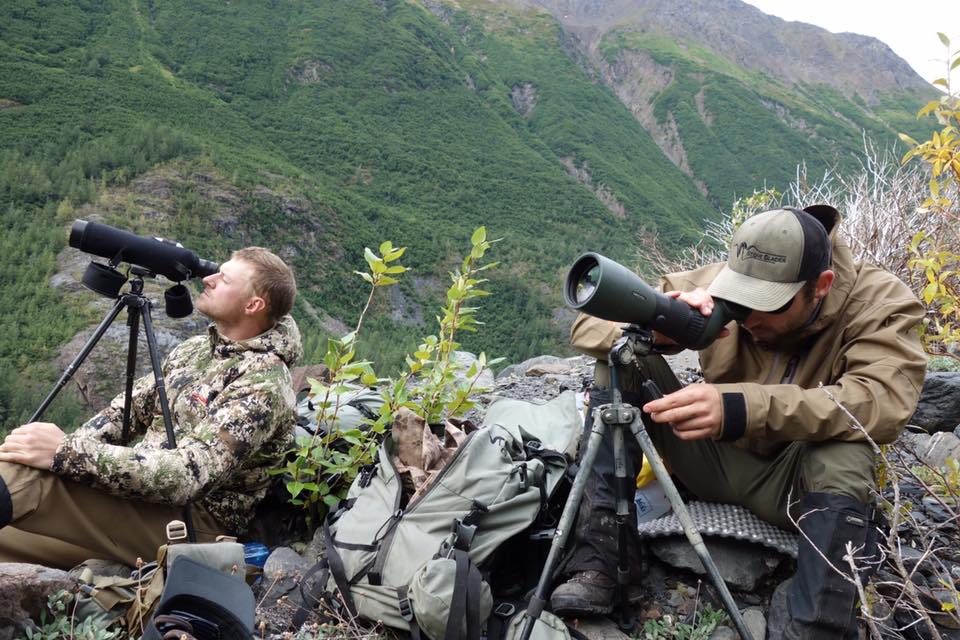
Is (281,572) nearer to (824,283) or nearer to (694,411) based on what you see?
(694,411)

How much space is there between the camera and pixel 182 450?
2555mm

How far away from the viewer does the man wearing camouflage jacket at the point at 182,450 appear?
8.11 ft

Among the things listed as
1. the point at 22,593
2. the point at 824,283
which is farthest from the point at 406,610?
the point at 824,283

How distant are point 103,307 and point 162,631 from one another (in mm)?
30419

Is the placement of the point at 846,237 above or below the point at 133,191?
above

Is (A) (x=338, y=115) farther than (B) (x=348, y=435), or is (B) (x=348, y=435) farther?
(A) (x=338, y=115)

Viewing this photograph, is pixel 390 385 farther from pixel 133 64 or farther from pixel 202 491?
pixel 133 64

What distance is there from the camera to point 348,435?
3.22 m

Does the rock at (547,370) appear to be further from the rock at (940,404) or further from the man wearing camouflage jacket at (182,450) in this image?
the man wearing camouflage jacket at (182,450)

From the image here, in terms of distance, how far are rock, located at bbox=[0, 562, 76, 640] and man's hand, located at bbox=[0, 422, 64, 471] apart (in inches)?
13.7

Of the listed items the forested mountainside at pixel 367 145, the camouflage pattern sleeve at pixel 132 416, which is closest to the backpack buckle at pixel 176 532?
the camouflage pattern sleeve at pixel 132 416

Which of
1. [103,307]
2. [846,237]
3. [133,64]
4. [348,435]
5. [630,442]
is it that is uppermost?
[846,237]

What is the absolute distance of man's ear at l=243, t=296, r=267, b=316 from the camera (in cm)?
297

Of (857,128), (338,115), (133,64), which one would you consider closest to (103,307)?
(133,64)
